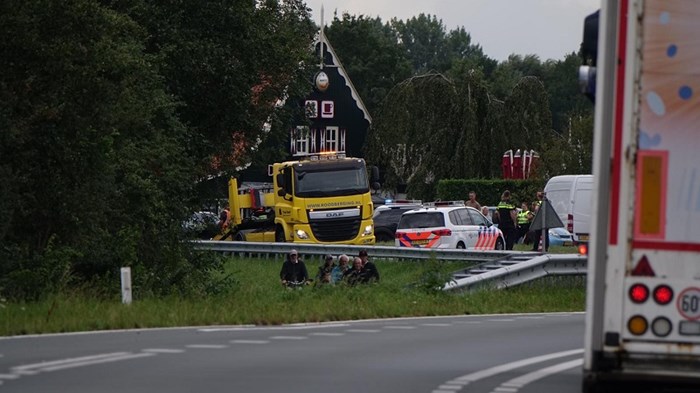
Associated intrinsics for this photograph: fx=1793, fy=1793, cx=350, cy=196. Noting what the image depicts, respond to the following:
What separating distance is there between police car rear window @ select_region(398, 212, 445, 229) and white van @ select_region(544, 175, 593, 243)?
345 cm

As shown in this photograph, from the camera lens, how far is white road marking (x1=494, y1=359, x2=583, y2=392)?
47.5ft

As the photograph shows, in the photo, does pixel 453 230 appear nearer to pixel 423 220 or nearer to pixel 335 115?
pixel 423 220

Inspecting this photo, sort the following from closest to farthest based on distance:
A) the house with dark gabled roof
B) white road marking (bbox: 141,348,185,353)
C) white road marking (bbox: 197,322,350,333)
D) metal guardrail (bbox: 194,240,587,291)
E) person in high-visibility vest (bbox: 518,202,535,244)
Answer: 1. white road marking (bbox: 141,348,185,353)
2. white road marking (bbox: 197,322,350,333)
3. metal guardrail (bbox: 194,240,587,291)
4. person in high-visibility vest (bbox: 518,202,535,244)
5. the house with dark gabled roof

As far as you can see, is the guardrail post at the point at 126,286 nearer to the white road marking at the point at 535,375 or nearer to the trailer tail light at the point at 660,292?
the white road marking at the point at 535,375

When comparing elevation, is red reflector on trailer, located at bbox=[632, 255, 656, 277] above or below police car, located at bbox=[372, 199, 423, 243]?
above

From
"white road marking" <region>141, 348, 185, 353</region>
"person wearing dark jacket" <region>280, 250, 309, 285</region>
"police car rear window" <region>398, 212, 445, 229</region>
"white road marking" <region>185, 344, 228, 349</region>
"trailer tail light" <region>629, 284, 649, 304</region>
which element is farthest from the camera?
"police car rear window" <region>398, 212, 445, 229</region>

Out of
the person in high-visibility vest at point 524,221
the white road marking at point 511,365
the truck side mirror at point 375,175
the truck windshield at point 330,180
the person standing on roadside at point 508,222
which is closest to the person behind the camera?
the white road marking at point 511,365

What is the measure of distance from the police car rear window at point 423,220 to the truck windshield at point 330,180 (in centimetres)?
500

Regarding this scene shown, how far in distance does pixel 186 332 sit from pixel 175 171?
654 inches

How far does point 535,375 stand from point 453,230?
35.5 metres

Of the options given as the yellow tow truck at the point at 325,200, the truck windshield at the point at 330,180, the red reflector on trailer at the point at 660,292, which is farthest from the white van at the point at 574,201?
the red reflector on trailer at the point at 660,292

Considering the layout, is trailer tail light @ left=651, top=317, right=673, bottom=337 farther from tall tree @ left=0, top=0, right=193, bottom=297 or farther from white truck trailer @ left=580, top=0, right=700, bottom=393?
tall tree @ left=0, top=0, right=193, bottom=297

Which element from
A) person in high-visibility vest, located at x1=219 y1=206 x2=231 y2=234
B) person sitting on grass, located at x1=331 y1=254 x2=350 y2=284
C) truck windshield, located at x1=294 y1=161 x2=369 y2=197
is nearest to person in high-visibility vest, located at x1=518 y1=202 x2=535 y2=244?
truck windshield, located at x1=294 y1=161 x2=369 y2=197

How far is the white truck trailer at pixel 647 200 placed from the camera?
1065 centimetres
